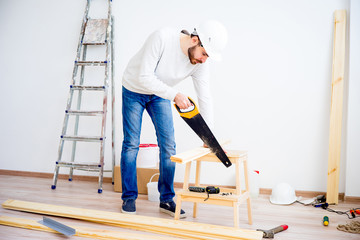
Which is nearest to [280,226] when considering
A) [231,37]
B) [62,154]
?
[231,37]

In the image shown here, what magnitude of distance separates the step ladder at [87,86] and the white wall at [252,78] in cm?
12

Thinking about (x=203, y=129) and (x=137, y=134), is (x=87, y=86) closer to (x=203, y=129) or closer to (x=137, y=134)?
(x=137, y=134)

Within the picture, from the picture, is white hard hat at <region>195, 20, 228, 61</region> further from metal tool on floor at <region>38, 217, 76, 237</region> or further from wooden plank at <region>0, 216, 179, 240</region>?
metal tool on floor at <region>38, 217, 76, 237</region>

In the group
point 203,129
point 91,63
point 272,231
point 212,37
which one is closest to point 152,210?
point 203,129

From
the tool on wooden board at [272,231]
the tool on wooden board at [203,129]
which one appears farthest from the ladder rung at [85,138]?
the tool on wooden board at [272,231]

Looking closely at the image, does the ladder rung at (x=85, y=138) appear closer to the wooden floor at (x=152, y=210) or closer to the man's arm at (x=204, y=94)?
the wooden floor at (x=152, y=210)

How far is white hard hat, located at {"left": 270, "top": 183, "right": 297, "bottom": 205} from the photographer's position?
9.23ft

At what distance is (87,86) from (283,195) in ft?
6.96

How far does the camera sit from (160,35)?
6.99 ft

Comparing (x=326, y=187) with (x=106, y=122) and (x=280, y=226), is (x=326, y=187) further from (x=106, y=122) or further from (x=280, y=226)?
(x=106, y=122)

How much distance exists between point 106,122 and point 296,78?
198cm

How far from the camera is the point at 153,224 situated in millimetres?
2027

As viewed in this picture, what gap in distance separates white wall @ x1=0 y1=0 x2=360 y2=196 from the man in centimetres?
96

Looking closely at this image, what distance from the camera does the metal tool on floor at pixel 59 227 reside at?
74.7 inches
